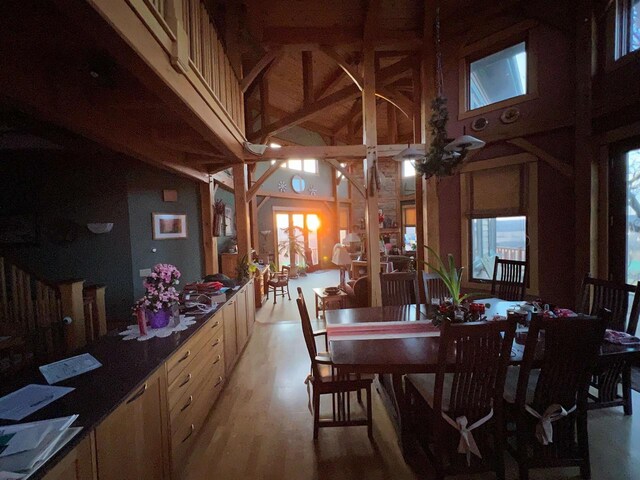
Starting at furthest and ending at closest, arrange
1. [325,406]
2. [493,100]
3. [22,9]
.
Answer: [493,100] < [325,406] < [22,9]

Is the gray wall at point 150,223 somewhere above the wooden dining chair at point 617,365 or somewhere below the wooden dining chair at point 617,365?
above

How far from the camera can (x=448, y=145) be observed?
230 centimetres

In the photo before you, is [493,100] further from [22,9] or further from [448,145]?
[22,9]

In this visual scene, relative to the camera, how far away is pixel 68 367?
5.03 feet

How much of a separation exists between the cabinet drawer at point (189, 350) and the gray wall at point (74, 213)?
2502 millimetres

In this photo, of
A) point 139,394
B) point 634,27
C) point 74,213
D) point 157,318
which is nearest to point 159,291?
point 157,318

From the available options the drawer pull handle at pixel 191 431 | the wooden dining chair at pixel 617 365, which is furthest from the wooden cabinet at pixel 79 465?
the wooden dining chair at pixel 617 365

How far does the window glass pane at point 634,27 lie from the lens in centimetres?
273

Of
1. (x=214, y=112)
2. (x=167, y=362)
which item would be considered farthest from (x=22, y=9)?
(x=167, y=362)

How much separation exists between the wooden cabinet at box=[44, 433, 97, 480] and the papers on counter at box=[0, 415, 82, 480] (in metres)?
0.05

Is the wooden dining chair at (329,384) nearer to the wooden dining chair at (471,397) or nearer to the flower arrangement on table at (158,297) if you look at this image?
the wooden dining chair at (471,397)

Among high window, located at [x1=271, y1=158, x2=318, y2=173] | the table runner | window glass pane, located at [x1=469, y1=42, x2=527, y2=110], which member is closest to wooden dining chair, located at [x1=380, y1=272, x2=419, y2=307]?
the table runner

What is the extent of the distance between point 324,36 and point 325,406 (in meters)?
→ 4.68

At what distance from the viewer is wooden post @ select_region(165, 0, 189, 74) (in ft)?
5.99
